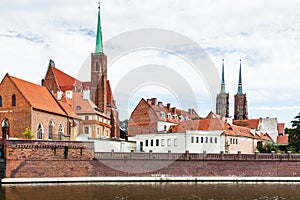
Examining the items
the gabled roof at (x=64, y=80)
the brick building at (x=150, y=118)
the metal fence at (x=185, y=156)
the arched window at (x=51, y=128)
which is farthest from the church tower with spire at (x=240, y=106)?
the arched window at (x=51, y=128)

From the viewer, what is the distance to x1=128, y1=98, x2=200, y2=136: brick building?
63.6m

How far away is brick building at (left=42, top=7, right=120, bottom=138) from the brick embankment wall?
1249 inches

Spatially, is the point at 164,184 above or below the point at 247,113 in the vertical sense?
below

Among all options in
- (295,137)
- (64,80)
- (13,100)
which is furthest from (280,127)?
(13,100)

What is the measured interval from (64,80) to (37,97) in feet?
74.5

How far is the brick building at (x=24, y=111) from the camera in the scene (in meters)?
51.8

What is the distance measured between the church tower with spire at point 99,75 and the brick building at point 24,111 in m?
24.5

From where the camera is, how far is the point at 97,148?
54.4 metres

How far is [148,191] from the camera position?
3600cm

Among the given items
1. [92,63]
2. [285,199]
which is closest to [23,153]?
[285,199]

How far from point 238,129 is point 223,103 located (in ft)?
220

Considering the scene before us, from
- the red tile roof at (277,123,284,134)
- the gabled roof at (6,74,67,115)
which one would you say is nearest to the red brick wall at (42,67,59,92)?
the gabled roof at (6,74,67,115)

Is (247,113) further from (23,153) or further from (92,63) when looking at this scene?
(23,153)

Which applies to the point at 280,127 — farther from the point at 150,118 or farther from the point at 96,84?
the point at 96,84
